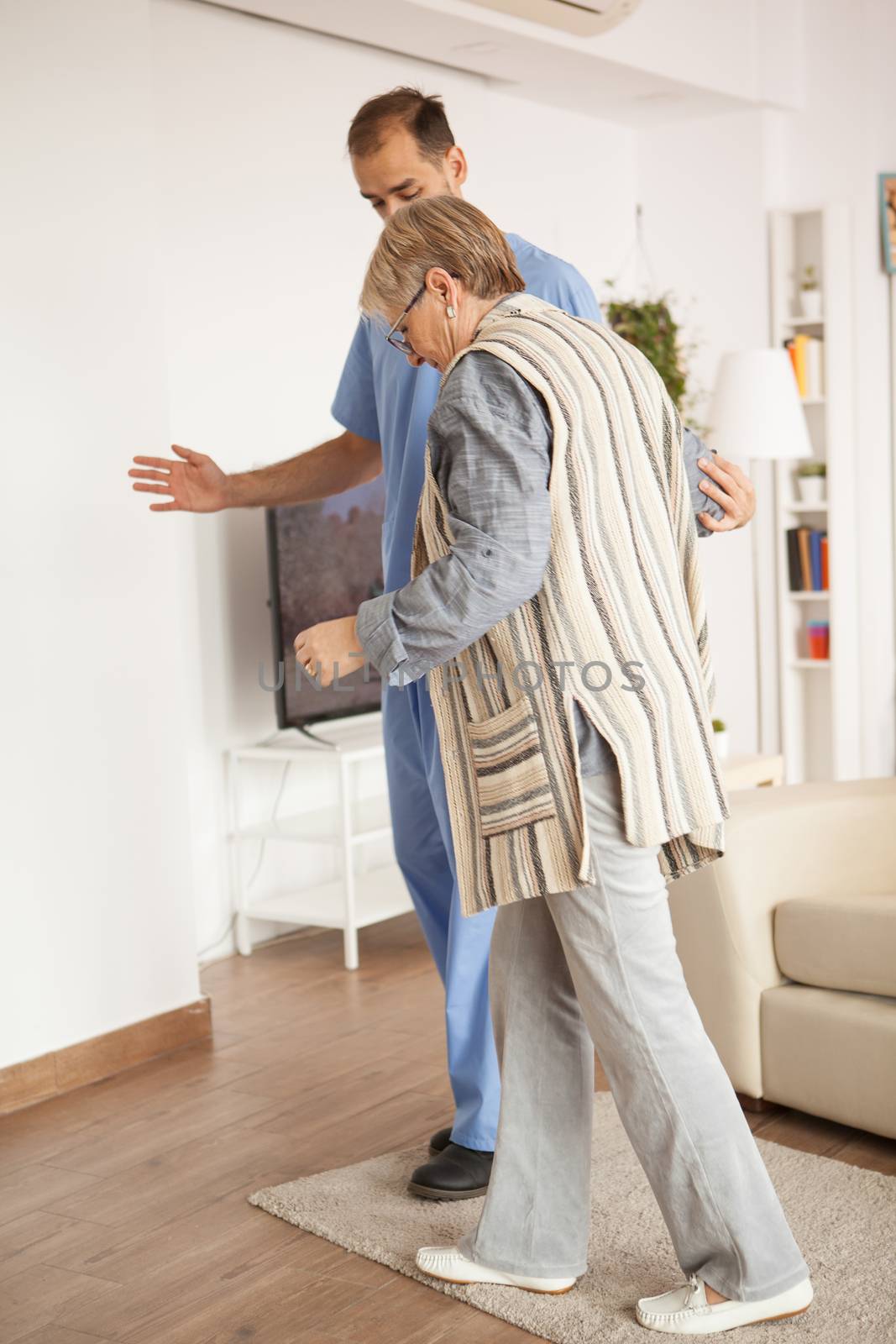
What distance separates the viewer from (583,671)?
1649 mm

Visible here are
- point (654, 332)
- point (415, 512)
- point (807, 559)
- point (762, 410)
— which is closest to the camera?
point (415, 512)

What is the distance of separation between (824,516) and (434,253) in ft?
12.9

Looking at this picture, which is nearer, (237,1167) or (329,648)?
(329,648)

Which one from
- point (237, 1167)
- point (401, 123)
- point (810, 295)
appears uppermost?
point (810, 295)

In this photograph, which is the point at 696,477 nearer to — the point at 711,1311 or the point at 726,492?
the point at 726,492

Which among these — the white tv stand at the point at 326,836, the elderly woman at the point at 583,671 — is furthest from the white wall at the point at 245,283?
the elderly woman at the point at 583,671

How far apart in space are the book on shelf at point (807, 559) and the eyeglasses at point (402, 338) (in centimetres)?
370

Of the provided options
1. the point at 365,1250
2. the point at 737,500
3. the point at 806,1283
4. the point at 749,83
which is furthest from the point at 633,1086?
the point at 749,83

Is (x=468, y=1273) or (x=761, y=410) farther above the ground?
(x=761, y=410)

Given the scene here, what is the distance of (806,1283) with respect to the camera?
1.77m

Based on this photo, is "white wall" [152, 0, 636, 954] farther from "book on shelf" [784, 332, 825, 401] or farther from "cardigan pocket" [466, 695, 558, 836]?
"cardigan pocket" [466, 695, 558, 836]

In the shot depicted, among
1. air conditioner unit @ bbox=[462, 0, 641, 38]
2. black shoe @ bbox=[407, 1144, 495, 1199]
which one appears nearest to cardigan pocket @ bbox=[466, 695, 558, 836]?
black shoe @ bbox=[407, 1144, 495, 1199]

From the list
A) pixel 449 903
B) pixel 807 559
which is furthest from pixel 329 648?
pixel 807 559

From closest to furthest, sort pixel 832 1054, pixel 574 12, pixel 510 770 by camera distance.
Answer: pixel 510 770
pixel 832 1054
pixel 574 12
